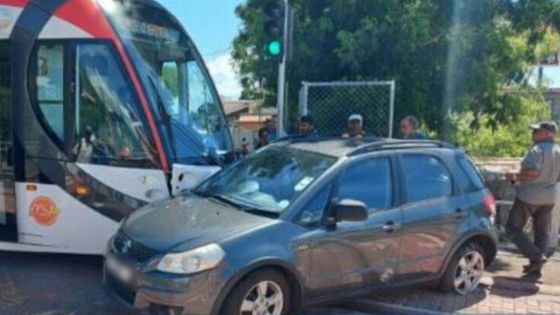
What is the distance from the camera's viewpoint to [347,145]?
5570 mm

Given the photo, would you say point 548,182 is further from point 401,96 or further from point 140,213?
point 140,213

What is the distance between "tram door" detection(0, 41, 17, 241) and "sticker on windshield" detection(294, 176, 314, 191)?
3.14 meters

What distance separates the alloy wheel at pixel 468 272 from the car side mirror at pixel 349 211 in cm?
170

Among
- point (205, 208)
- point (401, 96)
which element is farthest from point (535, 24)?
point (205, 208)

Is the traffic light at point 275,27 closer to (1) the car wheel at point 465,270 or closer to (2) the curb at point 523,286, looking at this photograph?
(1) the car wheel at point 465,270

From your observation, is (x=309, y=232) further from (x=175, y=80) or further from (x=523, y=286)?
(x=523, y=286)

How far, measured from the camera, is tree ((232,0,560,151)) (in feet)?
31.5

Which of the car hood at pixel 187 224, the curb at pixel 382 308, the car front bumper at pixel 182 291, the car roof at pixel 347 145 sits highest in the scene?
the car roof at pixel 347 145

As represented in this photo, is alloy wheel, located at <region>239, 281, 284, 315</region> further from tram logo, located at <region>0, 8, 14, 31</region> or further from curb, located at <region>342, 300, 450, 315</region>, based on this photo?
tram logo, located at <region>0, 8, 14, 31</region>

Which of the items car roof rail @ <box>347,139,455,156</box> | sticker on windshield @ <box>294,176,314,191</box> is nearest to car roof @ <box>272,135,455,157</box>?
→ car roof rail @ <box>347,139,455,156</box>

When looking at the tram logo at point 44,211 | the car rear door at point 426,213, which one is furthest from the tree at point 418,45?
the tram logo at point 44,211

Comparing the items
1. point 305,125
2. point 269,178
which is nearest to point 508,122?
point 305,125

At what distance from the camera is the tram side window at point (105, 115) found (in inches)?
240

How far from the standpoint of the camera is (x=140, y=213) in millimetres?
5250
